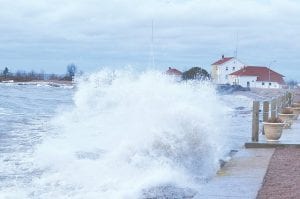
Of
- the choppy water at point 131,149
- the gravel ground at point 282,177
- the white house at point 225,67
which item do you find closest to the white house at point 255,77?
the white house at point 225,67

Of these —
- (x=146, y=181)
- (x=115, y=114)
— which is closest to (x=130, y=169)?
(x=146, y=181)

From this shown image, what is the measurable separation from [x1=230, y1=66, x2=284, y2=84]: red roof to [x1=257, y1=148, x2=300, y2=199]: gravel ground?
127 metres

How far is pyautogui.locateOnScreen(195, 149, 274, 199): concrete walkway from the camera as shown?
1046 centimetres

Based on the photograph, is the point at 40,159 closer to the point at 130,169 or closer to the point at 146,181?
the point at 130,169

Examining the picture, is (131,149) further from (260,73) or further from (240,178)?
(260,73)

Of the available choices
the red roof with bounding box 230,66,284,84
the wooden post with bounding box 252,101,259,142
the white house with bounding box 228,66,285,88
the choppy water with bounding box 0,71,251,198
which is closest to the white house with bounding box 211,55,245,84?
the white house with bounding box 228,66,285,88

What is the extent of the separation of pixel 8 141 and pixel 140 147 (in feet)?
25.4

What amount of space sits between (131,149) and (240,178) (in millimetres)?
5272

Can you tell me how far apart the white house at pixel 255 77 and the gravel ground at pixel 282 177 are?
413ft

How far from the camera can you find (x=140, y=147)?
16.8 metres

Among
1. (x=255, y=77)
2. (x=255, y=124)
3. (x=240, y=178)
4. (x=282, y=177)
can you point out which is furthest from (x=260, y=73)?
(x=282, y=177)

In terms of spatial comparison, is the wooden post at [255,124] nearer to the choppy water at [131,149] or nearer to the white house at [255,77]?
the choppy water at [131,149]

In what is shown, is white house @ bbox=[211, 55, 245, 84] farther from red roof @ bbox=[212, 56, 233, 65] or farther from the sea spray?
the sea spray

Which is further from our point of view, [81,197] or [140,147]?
[140,147]
